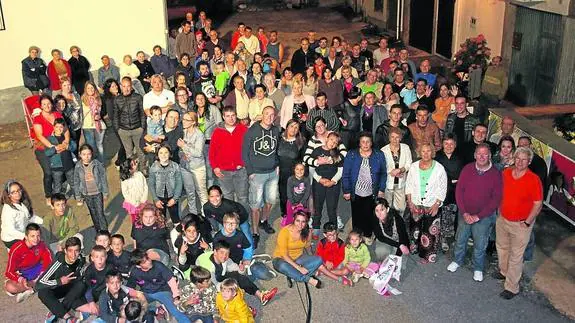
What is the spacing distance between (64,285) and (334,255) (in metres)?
3.62

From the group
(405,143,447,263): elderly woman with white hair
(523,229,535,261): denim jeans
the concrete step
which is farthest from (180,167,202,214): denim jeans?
the concrete step

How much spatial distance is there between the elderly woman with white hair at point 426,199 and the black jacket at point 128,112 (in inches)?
197

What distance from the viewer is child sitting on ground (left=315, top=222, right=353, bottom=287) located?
9141 millimetres

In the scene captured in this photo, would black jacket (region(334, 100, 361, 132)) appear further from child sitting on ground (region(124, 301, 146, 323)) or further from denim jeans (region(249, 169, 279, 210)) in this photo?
child sitting on ground (region(124, 301, 146, 323))

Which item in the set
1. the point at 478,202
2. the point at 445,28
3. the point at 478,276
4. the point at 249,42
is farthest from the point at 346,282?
the point at 445,28

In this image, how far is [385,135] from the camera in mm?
10461

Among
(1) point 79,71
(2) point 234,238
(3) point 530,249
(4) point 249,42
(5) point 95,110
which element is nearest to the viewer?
(2) point 234,238

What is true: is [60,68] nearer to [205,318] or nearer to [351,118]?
[351,118]

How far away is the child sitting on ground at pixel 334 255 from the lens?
30.0 ft

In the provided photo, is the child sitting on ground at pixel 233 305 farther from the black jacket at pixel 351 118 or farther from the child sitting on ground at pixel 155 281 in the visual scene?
the black jacket at pixel 351 118

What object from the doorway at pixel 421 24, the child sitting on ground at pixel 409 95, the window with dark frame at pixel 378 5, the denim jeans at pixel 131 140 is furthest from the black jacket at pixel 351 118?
the window with dark frame at pixel 378 5

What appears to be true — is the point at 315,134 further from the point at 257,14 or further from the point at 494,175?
the point at 257,14

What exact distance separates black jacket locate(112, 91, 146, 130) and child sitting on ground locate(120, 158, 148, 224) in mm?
2084

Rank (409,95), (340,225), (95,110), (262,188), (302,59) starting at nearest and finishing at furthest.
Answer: (262,188), (340,225), (95,110), (409,95), (302,59)
